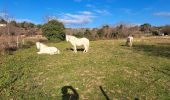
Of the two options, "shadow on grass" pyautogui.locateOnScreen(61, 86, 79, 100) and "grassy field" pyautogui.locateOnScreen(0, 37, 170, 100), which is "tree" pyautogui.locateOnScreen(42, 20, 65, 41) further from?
"shadow on grass" pyautogui.locateOnScreen(61, 86, 79, 100)

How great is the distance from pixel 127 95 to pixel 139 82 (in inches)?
75.3

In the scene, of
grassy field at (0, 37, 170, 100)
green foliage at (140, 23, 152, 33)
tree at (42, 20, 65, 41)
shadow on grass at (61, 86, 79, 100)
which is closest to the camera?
shadow on grass at (61, 86, 79, 100)

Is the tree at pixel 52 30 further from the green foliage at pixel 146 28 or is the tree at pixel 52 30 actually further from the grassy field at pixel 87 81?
the green foliage at pixel 146 28

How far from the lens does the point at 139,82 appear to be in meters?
10.6

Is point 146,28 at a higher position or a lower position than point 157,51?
higher

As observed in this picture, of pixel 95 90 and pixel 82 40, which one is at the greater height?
pixel 82 40

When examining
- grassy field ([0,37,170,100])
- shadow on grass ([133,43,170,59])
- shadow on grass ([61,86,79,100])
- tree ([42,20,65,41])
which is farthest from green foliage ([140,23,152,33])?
shadow on grass ([61,86,79,100])

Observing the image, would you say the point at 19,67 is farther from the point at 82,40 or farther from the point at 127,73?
the point at 82,40

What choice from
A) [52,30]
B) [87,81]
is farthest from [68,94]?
[52,30]

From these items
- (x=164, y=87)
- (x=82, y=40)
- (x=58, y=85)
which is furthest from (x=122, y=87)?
(x=82, y=40)

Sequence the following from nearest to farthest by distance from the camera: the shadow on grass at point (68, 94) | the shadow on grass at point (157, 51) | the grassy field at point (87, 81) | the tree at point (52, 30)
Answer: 1. the shadow on grass at point (68, 94)
2. the grassy field at point (87, 81)
3. the shadow on grass at point (157, 51)
4. the tree at point (52, 30)

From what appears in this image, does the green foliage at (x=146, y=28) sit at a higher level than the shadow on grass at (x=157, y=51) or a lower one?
higher

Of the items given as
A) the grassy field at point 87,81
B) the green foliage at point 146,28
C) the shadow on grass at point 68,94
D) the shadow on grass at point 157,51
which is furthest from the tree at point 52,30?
the green foliage at point 146,28

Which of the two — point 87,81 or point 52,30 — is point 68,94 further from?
point 52,30
